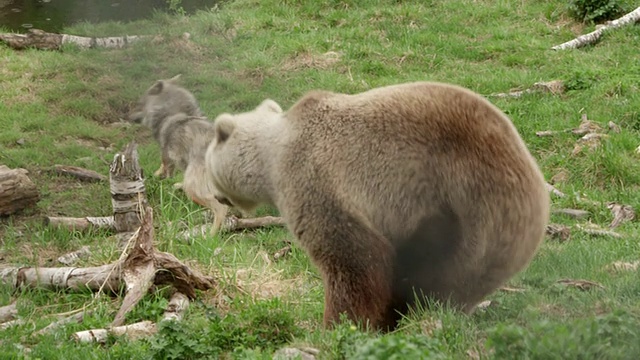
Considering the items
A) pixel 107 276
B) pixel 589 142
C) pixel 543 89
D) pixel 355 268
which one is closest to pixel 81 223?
pixel 107 276

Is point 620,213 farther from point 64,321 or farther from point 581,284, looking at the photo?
point 64,321

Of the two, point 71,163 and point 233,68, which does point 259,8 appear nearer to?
point 233,68

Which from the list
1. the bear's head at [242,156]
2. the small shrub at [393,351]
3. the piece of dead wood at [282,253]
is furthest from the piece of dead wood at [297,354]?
the piece of dead wood at [282,253]

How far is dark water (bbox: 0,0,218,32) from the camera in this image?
45.7ft

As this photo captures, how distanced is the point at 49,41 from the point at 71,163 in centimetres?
408

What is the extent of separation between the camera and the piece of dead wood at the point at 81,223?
7707mm

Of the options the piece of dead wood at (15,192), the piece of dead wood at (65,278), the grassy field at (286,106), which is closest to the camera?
the grassy field at (286,106)

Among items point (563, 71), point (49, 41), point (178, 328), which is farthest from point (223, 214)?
point (49, 41)

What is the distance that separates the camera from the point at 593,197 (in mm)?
8297

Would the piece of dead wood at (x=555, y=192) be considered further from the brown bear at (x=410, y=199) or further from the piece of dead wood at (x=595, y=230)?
the brown bear at (x=410, y=199)

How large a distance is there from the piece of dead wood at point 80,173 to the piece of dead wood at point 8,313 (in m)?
2.90

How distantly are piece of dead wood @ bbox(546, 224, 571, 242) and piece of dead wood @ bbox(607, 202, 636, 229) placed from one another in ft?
1.48

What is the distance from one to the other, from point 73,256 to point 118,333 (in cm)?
174

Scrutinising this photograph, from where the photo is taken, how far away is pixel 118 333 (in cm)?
542
